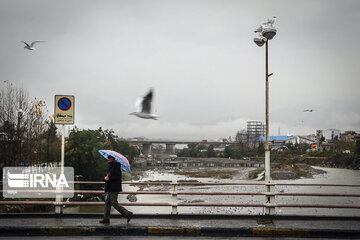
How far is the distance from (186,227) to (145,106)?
150 inches

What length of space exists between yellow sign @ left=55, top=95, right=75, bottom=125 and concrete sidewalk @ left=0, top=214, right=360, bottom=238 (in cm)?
289

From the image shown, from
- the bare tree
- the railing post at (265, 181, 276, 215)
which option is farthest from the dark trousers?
the bare tree

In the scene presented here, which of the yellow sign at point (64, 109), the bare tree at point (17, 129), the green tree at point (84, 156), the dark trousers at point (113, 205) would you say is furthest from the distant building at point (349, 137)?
the dark trousers at point (113, 205)

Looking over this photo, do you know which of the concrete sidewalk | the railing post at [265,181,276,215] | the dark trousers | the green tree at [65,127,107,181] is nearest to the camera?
the concrete sidewalk

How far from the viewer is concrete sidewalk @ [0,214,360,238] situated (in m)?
8.07

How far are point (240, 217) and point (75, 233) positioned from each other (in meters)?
4.54

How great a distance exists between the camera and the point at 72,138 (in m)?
41.7

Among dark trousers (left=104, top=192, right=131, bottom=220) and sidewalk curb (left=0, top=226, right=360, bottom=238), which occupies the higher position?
dark trousers (left=104, top=192, right=131, bottom=220)

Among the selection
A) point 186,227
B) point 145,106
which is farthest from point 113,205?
point 145,106

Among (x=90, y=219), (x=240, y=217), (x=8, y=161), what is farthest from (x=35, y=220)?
(x=8, y=161)

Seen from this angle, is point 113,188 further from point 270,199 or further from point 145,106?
point 270,199

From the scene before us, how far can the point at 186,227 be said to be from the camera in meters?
8.19

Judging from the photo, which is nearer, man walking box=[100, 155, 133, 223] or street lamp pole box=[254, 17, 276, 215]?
man walking box=[100, 155, 133, 223]

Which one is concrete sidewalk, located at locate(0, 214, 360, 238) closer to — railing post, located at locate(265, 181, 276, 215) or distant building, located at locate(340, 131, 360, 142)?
railing post, located at locate(265, 181, 276, 215)
